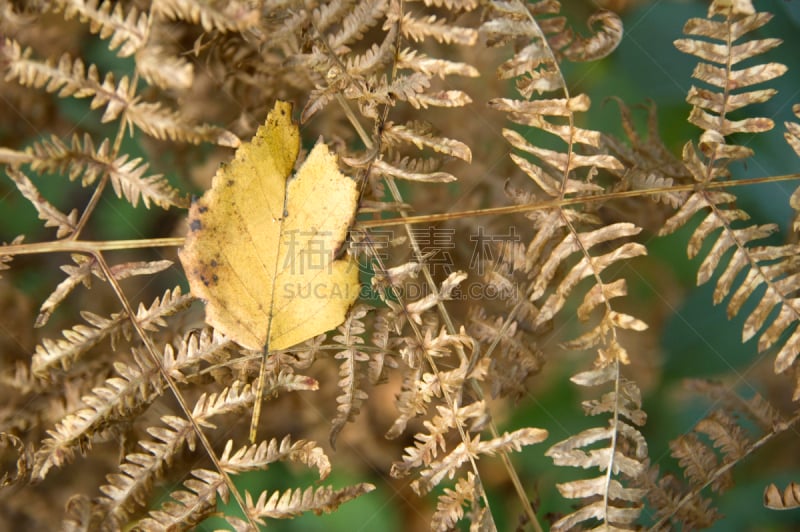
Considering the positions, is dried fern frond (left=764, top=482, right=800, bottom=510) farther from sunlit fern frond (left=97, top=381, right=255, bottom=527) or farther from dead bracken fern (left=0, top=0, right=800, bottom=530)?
sunlit fern frond (left=97, top=381, right=255, bottom=527)

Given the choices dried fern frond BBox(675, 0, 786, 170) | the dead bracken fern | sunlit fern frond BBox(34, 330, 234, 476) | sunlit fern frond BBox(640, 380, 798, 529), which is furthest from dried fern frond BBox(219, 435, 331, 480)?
dried fern frond BBox(675, 0, 786, 170)

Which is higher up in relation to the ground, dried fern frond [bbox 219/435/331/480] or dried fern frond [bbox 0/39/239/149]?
dried fern frond [bbox 0/39/239/149]

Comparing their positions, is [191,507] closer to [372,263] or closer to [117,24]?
[372,263]

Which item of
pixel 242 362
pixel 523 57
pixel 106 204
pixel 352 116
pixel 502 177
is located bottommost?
pixel 242 362

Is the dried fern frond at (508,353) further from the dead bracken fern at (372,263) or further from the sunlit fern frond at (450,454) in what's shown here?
the sunlit fern frond at (450,454)

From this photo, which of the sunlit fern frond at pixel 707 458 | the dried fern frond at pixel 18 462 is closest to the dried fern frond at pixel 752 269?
the sunlit fern frond at pixel 707 458

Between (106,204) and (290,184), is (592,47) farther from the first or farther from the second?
(106,204)

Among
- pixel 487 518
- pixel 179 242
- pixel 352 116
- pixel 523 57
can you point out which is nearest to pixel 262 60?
pixel 352 116
